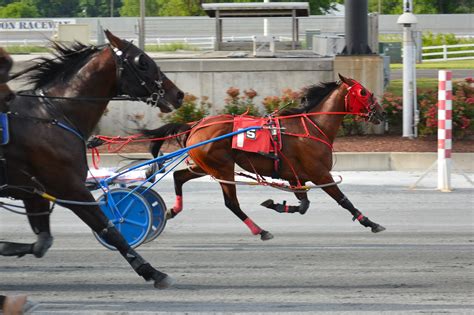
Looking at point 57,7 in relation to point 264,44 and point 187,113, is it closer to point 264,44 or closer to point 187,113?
point 264,44

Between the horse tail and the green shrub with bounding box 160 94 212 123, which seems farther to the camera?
the green shrub with bounding box 160 94 212 123

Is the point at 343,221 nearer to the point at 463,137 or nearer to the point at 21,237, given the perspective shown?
the point at 21,237

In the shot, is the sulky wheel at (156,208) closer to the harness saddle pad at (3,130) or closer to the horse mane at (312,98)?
the horse mane at (312,98)

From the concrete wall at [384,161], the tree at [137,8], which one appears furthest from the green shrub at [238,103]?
the tree at [137,8]

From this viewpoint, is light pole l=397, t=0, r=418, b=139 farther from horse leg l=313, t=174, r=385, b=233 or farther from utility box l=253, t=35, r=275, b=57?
utility box l=253, t=35, r=275, b=57

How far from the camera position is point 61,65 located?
7.98 m

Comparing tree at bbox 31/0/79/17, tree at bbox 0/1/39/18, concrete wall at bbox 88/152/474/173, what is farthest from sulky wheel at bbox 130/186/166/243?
tree at bbox 31/0/79/17

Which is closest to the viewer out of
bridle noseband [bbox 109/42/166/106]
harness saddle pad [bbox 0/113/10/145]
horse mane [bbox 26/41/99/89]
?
harness saddle pad [bbox 0/113/10/145]

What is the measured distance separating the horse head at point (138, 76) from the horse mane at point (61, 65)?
0.98 ft

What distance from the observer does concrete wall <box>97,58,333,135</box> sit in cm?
1739

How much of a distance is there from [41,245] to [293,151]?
3.42 metres

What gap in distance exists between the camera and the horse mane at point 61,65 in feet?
26.0

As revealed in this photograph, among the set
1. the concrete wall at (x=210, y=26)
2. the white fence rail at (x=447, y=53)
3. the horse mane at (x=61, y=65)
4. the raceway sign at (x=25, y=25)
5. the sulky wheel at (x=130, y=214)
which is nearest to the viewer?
the horse mane at (x=61, y=65)

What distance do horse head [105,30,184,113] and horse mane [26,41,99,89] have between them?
30 centimetres
